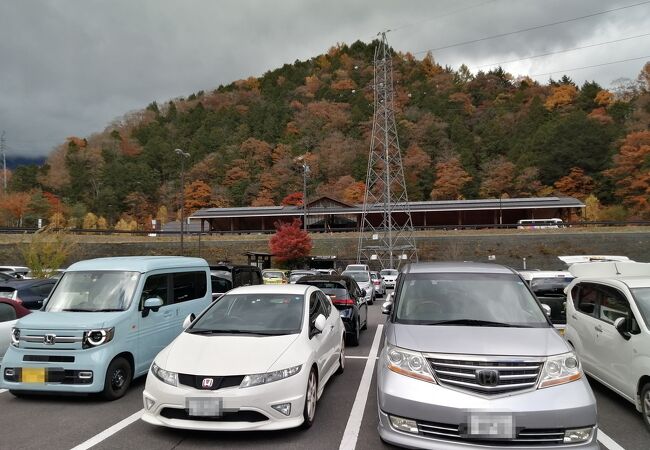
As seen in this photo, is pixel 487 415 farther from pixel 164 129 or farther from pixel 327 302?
pixel 164 129

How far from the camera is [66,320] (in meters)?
5.82

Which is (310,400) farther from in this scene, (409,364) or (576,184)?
(576,184)

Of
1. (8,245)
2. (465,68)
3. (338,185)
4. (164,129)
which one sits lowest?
(8,245)

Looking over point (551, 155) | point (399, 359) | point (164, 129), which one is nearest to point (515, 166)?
point (551, 155)

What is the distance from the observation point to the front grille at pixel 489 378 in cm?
367

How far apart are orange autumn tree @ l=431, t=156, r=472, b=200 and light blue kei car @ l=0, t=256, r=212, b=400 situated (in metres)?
69.4

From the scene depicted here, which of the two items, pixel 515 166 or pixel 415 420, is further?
pixel 515 166

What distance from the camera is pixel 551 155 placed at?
6950cm

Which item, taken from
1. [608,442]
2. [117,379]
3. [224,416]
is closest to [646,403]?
[608,442]

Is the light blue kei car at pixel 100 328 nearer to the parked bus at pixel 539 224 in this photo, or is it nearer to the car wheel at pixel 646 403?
the car wheel at pixel 646 403

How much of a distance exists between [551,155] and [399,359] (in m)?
75.2

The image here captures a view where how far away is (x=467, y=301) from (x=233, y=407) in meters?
2.72

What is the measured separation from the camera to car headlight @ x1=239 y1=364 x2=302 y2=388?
4.25m

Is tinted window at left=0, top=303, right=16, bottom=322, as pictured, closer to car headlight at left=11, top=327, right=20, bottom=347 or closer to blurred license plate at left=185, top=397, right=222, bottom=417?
car headlight at left=11, top=327, right=20, bottom=347
